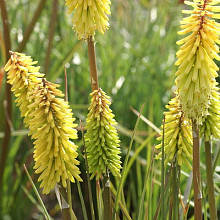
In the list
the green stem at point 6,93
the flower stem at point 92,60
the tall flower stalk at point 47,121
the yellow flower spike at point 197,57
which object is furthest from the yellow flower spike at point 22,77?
the green stem at point 6,93

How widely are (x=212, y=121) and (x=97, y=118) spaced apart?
33 cm

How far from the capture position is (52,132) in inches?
40.3

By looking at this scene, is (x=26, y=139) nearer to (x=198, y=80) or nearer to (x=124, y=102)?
(x=124, y=102)

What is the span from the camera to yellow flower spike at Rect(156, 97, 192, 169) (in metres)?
1.16

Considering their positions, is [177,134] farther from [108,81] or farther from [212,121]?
[108,81]

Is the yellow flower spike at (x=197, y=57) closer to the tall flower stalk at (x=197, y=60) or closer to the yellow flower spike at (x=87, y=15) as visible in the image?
the tall flower stalk at (x=197, y=60)

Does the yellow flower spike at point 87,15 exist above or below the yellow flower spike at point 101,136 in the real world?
above

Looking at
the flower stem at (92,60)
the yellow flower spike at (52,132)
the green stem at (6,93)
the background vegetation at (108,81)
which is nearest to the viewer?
the yellow flower spike at (52,132)

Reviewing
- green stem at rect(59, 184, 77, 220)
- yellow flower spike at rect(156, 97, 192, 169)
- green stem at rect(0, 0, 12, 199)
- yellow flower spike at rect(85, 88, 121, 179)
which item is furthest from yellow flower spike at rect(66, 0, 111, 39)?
green stem at rect(0, 0, 12, 199)

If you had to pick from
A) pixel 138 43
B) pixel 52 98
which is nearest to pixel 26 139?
pixel 138 43

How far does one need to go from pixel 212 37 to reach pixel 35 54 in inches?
92.3

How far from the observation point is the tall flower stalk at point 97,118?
110 centimetres

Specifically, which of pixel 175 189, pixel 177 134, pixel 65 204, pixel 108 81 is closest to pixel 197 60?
pixel 177 134

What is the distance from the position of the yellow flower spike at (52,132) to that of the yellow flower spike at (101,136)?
7 centimetres
